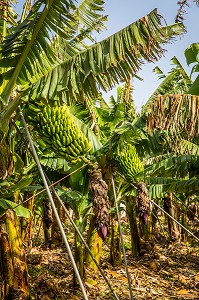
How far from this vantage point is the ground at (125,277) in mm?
4633

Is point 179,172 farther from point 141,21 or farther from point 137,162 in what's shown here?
Result: point 141,21

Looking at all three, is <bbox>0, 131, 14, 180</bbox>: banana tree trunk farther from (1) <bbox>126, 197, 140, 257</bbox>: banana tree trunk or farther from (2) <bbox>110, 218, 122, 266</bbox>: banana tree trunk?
(1) <bbox>126, 197, 140, 257</bbox>: banana tree trunk

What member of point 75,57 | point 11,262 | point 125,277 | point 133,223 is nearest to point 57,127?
point 75,57

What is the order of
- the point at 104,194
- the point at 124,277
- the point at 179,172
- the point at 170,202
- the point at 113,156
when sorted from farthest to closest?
1. the point at 170,202
2. the point at 124,277
3. the point at 179,172
4. the point at 113,156
5. the point at 104,194

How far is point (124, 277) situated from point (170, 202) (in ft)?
10.2

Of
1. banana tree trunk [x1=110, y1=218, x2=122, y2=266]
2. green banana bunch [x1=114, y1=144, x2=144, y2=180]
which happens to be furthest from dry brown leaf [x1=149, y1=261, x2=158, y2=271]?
green banana bunch [x1=114, y1=144, x2=144, y2=180]

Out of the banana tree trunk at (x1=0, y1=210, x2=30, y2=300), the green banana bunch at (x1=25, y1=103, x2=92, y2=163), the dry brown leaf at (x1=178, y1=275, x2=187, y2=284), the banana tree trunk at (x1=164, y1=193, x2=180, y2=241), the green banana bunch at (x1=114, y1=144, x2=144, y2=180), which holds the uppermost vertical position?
the green banana bunch at (x1=25, y1=103, x2=92, y2=163)

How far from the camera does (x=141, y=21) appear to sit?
2154 mm

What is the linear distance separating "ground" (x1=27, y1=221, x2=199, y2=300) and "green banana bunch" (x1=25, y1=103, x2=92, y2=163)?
2425 mm

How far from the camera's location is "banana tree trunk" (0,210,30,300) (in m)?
3.21

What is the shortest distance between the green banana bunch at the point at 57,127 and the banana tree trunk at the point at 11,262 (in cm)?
117

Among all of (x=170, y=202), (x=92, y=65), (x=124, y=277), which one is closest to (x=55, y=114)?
(x=92, y=65)

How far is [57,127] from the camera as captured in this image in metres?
2.33

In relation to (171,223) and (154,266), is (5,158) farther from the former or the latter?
(171,223)
